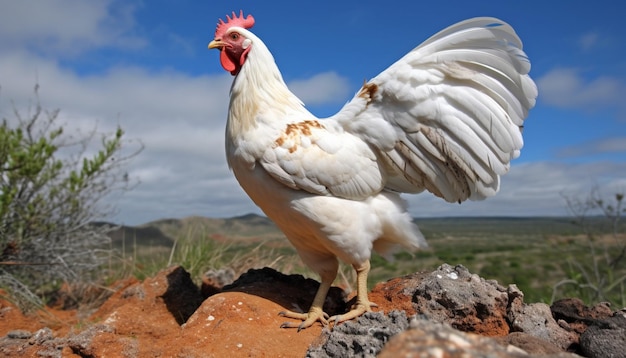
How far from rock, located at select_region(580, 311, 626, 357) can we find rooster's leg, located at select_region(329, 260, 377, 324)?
69.2 inches

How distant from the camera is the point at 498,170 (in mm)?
4008

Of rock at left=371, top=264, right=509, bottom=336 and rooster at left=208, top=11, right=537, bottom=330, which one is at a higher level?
rooster at left=208, top=11, right=537, bottom=330

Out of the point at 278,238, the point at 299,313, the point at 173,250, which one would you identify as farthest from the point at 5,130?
the point at 299,313

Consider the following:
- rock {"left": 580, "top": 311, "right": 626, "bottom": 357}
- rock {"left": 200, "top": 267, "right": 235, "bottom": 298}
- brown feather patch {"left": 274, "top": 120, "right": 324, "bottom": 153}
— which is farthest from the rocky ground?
brown feather patch {"left": 274, "top": 120, "right": 324, "bottom": 153}

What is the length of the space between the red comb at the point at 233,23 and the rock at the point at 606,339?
13.7 feet

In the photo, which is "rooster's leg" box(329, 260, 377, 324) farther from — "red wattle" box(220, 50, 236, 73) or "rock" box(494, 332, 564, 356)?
"red wattle" box(220, 50, 236, 73)

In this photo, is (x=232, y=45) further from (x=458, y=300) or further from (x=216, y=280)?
(x=216, y=280)

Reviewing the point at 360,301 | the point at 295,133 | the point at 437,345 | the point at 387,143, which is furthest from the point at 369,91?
the point at 437,345

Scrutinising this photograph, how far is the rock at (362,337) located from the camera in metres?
3.03

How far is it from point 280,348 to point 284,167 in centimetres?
148

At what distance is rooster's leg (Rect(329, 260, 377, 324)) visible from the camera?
13.5 feet

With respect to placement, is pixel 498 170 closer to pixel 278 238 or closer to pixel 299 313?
pixel 299 313

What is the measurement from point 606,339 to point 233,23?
14.4ft

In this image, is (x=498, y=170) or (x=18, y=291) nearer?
(x=498, y=170)
